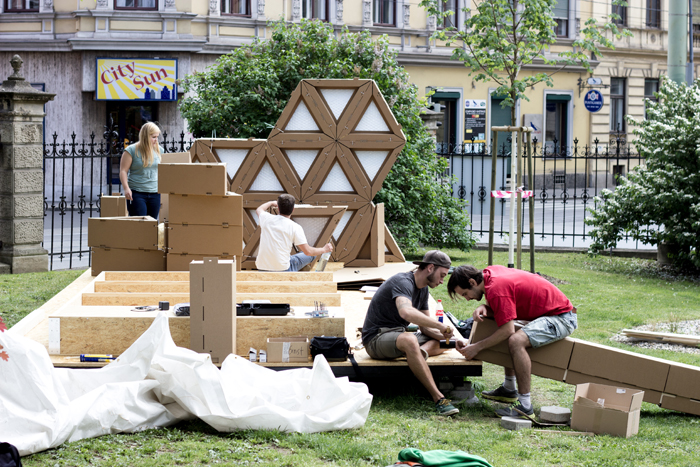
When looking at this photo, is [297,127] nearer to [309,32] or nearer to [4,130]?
[309,32]

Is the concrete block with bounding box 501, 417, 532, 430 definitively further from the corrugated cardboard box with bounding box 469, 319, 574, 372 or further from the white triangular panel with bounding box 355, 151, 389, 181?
→ the white triangular panel with bounding box 355, 151, 389, 181

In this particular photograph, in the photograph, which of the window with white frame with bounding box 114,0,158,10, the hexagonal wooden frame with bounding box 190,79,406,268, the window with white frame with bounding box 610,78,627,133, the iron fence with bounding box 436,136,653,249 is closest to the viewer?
the hexagonal wooden frame with bounding box 190,79,406,268

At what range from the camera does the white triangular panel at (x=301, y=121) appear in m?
10.5

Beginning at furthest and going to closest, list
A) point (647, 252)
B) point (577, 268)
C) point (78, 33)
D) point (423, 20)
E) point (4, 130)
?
point (423, 20)
point (78, 33)
point (647, 252)
point (577, 268)
point (4, 130)

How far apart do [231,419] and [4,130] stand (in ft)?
25.8

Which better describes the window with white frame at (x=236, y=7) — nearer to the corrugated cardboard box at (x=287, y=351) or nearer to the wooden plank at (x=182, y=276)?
the wooden plank at (x=182, y=276)

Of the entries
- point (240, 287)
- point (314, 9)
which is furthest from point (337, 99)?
point (314, 9)

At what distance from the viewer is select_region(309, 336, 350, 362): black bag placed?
19.8 ft

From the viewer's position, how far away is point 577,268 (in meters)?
13.0

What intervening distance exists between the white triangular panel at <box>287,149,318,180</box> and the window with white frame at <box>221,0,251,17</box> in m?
14.9

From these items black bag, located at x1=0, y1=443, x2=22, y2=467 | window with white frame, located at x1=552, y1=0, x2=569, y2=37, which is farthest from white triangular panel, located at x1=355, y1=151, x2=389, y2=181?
window with white frame, located at x1=552, y1=0, x2=569, y2=37

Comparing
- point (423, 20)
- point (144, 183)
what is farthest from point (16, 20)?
point (144, 183)

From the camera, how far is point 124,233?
890 centimetres

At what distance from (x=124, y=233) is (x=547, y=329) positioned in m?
5.01
